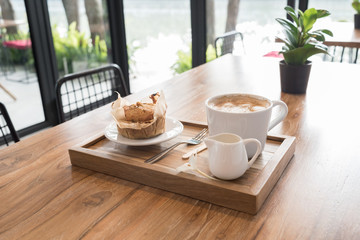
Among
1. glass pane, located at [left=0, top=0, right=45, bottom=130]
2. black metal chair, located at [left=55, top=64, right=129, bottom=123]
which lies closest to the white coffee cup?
black metal chair, located at [left=55, top=64, right=129, bottom=123]

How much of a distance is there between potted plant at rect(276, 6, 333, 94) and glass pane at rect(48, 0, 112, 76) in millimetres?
2098

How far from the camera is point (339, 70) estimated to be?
65.9 inches

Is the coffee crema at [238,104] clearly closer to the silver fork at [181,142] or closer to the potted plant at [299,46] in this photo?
the silver fork at [181,142]

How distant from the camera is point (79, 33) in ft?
10.1

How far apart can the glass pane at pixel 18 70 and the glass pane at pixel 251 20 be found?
1.75 m

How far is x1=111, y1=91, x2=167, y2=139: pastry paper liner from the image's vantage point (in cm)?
84

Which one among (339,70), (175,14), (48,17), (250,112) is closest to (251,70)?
(339,70)

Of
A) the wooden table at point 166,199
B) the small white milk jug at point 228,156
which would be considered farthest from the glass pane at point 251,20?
the small white milk jug at point 228,156

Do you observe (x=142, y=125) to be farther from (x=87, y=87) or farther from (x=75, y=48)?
(x=75, y=48)

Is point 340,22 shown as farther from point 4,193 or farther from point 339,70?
point 4,193

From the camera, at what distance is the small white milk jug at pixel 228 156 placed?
67 cm

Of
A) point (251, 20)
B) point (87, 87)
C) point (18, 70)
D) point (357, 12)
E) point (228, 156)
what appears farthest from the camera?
point (251, 20)

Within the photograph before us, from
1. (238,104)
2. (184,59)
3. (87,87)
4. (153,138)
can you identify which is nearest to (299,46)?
(238,104)

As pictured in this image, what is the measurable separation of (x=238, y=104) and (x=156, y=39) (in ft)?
10.0
